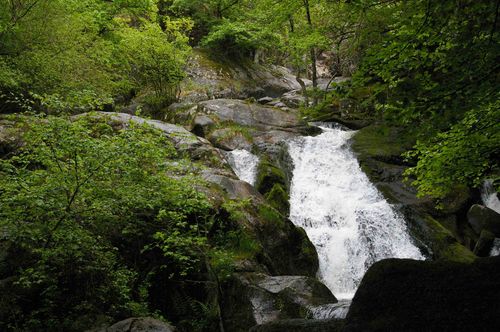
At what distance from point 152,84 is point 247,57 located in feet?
36.5

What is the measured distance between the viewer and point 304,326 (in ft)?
13.9

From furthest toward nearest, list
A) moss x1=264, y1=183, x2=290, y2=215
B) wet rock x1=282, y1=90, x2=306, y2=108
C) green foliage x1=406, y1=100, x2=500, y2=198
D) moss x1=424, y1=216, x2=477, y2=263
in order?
wet rock x1=282, y1=90, x2=306, y2=108, moss x1=264, y1=183, x2=290, y2=215, moss x1=424, y1=216, x2=477, y2=263, green foliage x1=406, y1=100, x2=500, y2=198

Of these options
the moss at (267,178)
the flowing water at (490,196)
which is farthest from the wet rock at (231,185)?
the flowing water at (490,196)

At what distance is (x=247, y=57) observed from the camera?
28.3 metres

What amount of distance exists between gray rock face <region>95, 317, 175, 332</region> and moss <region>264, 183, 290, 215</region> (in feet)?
25.6

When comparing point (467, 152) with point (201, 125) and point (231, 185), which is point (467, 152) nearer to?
point (231, 185)

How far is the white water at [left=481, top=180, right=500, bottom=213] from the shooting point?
543 inches

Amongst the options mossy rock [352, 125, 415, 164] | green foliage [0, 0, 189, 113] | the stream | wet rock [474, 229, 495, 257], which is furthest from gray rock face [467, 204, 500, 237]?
green foliage [0, 0, 189, 113]

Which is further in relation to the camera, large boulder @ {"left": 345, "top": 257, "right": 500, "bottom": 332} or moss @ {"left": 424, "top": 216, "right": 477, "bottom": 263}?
moss @ {"left": 424, "top": 216, "right": 477, "bottom": 263}

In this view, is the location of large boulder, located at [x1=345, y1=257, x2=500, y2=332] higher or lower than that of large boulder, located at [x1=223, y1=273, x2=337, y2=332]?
higher

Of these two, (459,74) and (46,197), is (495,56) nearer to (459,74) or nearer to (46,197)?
(459,74)

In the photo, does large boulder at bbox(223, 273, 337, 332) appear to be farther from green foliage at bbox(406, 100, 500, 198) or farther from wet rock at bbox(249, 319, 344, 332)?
green foliage at bbox(406, 100, 500, 198)

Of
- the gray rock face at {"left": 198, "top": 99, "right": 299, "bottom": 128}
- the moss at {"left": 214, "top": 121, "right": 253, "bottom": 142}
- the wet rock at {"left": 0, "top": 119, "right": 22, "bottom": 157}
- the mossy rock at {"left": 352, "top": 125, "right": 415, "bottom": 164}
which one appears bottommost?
the wet rock at {"left": 0, "top": 119, "right": 22, "bottom": 157}

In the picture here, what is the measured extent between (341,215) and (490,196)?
18.6 feet
